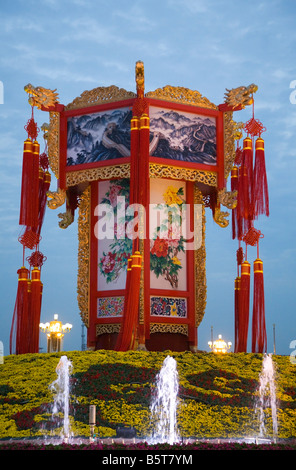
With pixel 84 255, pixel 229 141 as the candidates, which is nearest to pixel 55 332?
pixel 84 255

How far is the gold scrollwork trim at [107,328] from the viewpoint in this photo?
14.6m

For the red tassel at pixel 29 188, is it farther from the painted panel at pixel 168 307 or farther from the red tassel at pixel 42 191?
the painted panel at pixel 168 307

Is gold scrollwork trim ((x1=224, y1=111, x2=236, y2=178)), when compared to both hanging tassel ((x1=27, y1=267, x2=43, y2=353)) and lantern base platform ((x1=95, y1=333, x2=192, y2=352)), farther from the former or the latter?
hanging tassel ((x1=27, y1=267, x2=43, y2=353))

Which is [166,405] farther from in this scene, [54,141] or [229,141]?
[54,141]

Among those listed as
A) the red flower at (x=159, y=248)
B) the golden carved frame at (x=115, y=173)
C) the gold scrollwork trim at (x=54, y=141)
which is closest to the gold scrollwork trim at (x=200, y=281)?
the golden carved frame at (x=115, y=173)

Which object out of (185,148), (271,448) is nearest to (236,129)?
(185,148)

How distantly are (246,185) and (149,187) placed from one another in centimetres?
187

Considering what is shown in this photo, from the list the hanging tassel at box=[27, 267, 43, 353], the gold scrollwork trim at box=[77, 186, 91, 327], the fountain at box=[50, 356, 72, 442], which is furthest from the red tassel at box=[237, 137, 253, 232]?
the fountain at box=[50, 356, 72, 442]

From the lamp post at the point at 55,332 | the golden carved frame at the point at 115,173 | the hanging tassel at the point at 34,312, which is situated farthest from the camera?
the lamp post at the point at 55,332

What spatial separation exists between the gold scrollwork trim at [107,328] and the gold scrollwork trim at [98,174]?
107 inches

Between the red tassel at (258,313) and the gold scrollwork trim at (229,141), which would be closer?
the red tassel at (258,313)

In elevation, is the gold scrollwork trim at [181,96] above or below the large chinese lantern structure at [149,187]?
above

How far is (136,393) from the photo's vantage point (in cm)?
1104

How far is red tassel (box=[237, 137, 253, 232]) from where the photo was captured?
48.6 feet
